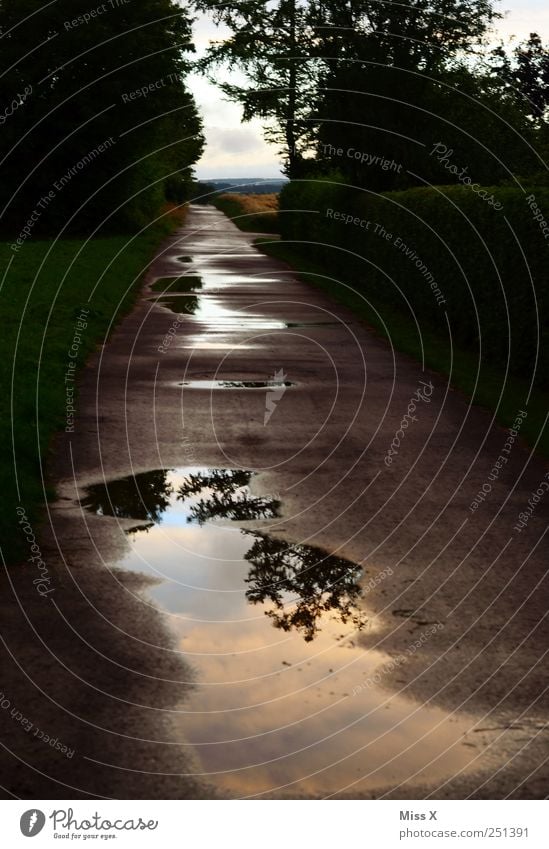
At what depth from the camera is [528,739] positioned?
4961 millimetres

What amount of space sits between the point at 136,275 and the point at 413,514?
64.8 feet

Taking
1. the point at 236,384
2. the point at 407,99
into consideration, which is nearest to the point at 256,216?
the point at 407,99

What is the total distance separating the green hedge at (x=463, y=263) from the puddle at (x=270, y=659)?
6.76 m

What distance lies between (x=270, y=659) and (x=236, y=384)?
7960 mm

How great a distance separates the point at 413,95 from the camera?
27031mm

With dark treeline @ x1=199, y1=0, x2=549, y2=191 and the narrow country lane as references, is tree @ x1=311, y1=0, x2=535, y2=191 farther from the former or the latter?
the narrow country lane

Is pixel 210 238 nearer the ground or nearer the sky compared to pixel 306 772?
nearer the sky

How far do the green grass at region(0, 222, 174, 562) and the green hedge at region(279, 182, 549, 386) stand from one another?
5.39m

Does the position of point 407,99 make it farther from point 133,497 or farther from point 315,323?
point 133,497

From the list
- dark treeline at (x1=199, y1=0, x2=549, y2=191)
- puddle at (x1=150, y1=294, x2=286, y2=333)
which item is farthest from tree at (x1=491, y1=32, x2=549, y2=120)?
puddle at (x1=150, y1=294, x2=286, y2=333)

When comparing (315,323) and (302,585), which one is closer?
(302,585)

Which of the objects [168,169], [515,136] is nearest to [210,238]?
[168,169]

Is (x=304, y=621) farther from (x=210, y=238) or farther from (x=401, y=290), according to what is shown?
(x=210, y=238)
